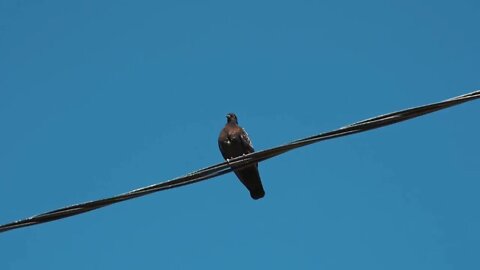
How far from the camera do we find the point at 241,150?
1077 centimetres

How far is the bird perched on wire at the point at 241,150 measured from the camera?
1064 centimetres

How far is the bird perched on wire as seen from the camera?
1064cm

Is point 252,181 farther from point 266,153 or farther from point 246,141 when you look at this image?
point 266,153

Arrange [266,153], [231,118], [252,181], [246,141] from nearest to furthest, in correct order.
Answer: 1. [266,153]
2. [252,181]
3. [246,141]
4. [231,118]

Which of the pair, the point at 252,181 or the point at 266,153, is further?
the point at 252,181

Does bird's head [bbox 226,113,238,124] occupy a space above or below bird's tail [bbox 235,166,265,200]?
above

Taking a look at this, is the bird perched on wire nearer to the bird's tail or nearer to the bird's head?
the bird's tail

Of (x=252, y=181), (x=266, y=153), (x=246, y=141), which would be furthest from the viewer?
(x=246, y=141)

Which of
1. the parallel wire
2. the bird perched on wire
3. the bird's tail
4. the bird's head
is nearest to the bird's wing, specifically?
the bird perched on wire

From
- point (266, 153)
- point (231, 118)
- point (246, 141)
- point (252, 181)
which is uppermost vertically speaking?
point (231, 118)

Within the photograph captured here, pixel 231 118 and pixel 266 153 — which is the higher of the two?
pixel 231 118

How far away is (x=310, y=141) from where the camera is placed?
15.2ft

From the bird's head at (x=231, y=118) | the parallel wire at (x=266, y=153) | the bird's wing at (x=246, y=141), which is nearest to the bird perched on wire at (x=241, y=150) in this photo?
the bird's wing at (x=246, y=141)

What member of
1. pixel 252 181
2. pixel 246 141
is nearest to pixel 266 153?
pixel 252 181
